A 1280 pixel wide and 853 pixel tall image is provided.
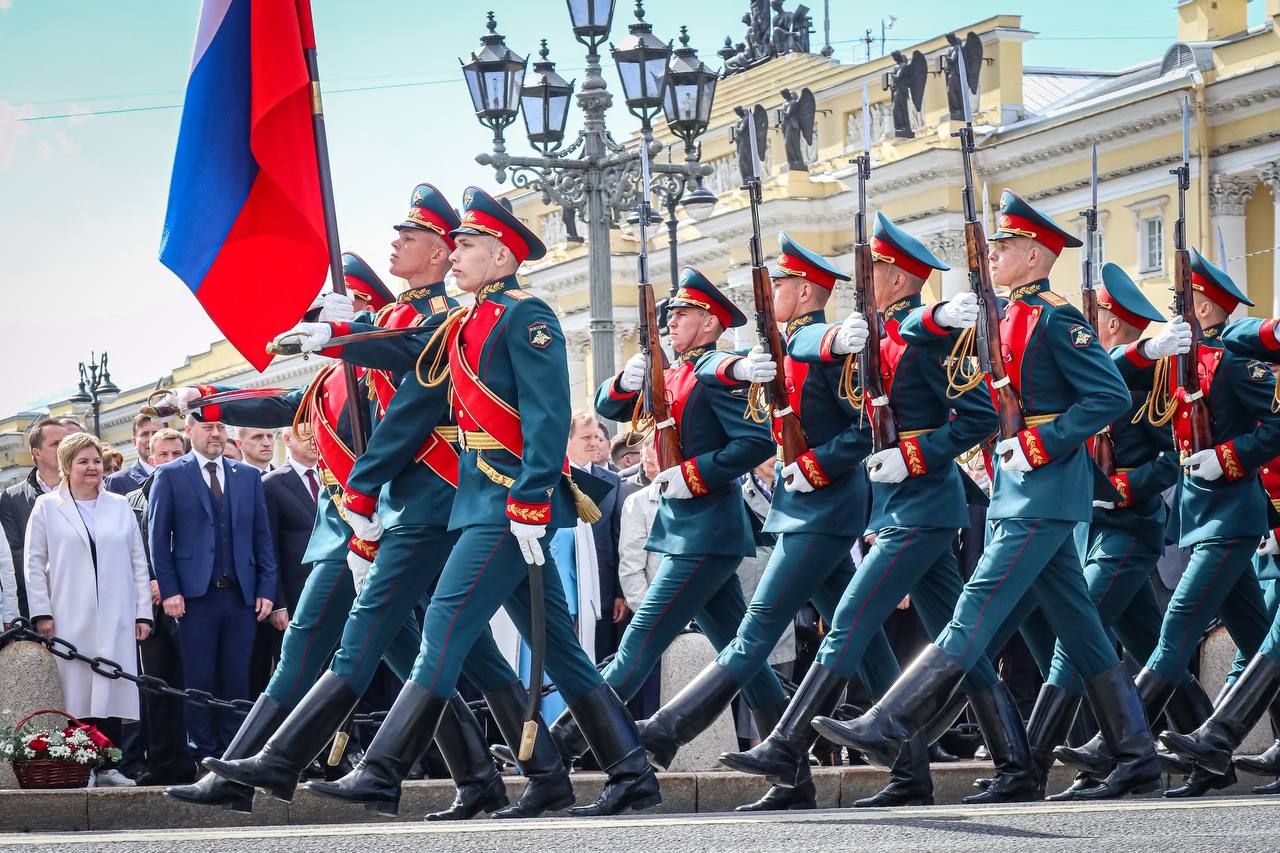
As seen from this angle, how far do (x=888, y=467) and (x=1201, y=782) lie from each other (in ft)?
5.33

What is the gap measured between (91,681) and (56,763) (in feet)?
3.46

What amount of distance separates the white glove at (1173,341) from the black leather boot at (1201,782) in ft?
4.88

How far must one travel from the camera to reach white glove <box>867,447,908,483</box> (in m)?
7.39

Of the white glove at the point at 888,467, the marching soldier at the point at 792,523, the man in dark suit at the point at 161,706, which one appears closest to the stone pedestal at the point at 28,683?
the man in dark suit at the point at 161,706

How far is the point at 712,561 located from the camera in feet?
25.5

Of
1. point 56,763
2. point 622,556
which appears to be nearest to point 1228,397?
point 622,556

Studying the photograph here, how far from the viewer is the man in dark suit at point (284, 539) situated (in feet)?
31.9

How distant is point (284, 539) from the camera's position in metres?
9.80

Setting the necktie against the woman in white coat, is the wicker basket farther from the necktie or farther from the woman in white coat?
the necktie

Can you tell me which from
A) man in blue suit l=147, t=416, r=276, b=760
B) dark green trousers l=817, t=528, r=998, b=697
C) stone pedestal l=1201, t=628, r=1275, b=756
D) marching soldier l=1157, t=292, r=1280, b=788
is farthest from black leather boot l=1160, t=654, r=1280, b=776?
man in blue suit l=147, t=416, r=276, b=760

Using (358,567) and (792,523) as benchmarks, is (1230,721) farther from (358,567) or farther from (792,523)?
(358,567)

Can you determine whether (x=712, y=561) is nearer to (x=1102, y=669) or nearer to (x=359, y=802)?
(x=1102, y=669)

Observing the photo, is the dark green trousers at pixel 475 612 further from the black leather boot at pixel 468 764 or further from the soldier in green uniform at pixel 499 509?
the black leather boot at pixel 468 764

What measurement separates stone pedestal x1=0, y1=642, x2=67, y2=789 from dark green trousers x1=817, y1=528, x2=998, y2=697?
3.00 m
